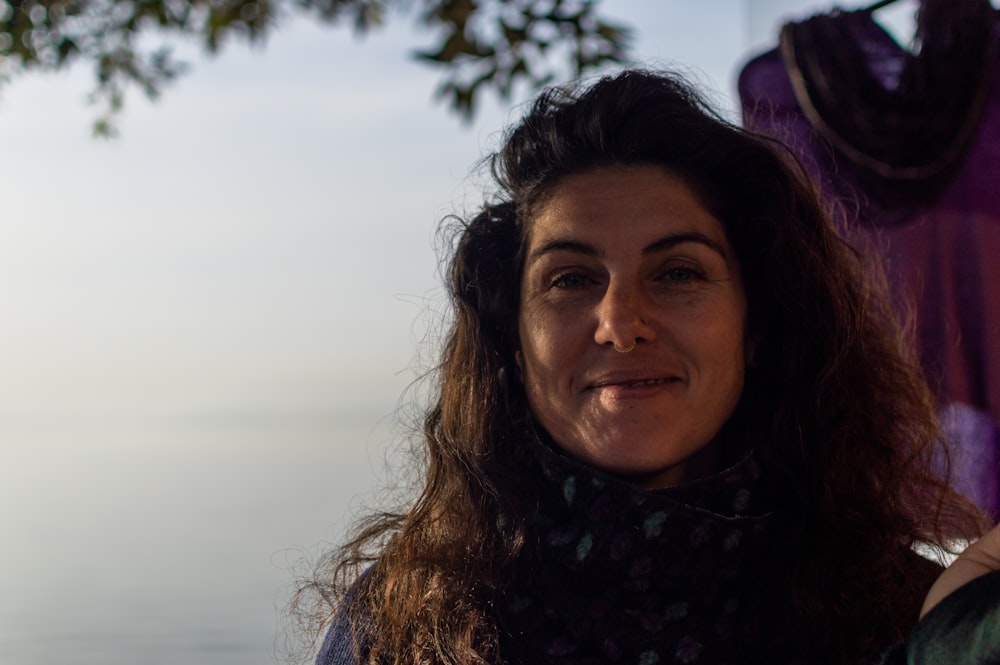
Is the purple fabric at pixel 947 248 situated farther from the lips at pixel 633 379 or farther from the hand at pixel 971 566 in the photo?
the hand at pixel 971 566

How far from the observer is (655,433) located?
5.23 ft

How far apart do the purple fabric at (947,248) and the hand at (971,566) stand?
887 mm

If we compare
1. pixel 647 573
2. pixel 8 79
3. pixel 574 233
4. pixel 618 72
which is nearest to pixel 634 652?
pixel 647 573

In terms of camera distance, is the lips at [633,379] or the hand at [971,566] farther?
the lips at [633,379]

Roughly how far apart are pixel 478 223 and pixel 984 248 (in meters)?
0.87

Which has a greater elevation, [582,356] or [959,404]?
[582,356]

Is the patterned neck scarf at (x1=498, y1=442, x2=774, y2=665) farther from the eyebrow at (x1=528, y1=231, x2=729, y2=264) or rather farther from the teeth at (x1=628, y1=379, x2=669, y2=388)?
the eyebrow at (x1=528, y1=231, x2=729, y2=264)

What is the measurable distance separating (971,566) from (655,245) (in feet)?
2.12

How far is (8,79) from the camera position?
8.39ft

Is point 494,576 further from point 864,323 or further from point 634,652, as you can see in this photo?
point 864,323

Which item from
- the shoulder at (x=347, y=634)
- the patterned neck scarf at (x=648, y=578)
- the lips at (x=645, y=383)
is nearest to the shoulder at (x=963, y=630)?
the patterned neck scarf at (x=648, y=578)

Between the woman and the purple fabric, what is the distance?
14cm

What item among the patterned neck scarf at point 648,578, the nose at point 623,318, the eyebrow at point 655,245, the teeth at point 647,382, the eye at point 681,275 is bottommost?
the patterned neck scarf at point 648,578

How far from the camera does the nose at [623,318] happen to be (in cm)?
158
